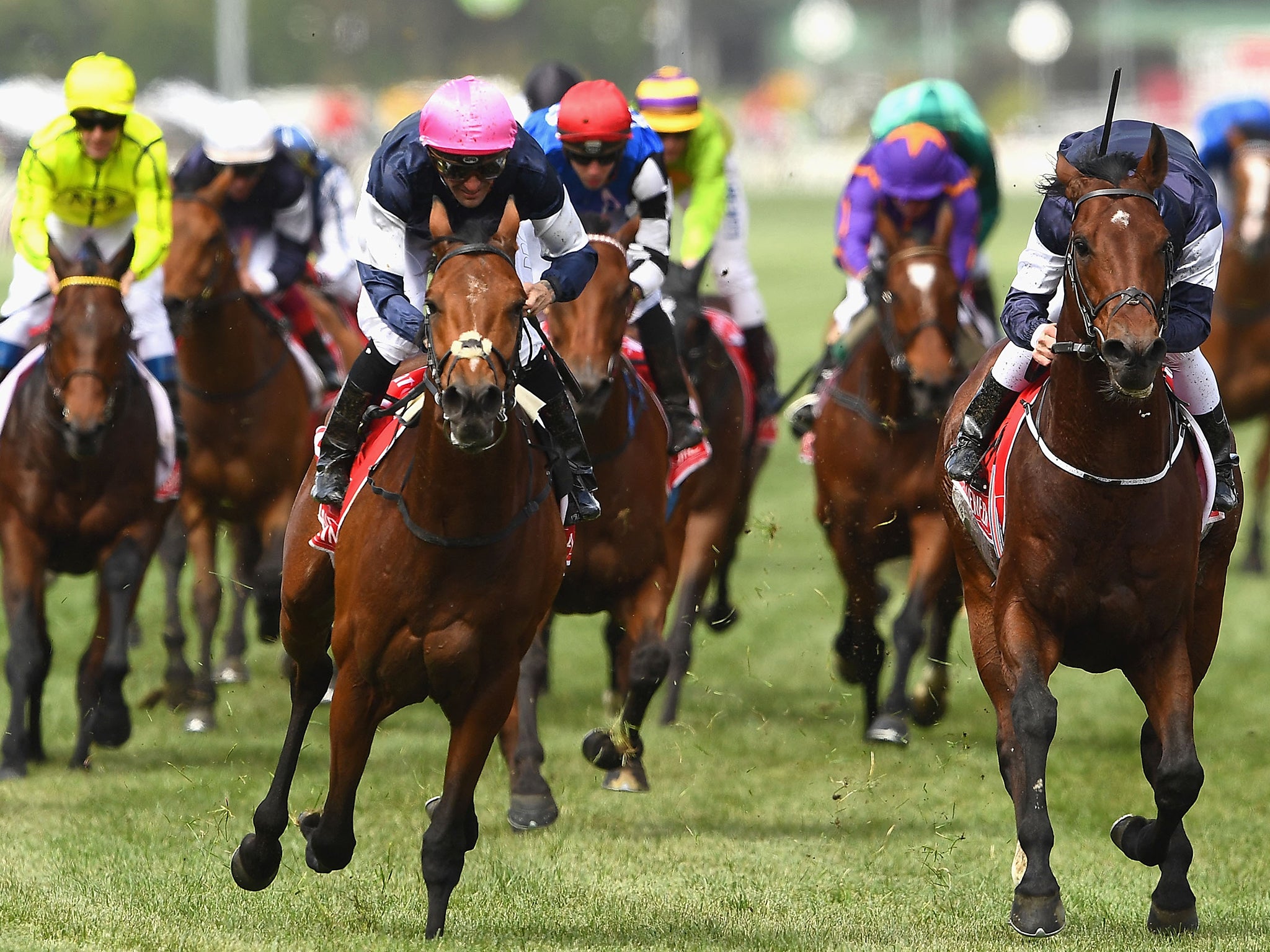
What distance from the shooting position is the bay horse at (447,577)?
5223 millimetres

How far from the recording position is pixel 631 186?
7938 mm

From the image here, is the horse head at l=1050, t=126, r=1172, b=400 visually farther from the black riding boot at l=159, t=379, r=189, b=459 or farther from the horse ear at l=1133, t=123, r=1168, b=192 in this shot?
the black riding boot at l=159, t=379, r=189, b=459

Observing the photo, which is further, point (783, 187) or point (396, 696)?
point (783, 187)

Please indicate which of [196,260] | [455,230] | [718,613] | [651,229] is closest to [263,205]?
[196,260]

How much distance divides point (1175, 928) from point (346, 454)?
2.76 metres

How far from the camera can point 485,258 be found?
207 inches

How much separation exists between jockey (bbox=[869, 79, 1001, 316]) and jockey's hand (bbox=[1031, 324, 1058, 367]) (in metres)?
4.39

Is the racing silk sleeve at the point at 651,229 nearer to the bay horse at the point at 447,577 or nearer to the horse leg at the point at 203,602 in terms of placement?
the bay horse at the point at 447,577

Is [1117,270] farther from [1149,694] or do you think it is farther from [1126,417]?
[1149,694]

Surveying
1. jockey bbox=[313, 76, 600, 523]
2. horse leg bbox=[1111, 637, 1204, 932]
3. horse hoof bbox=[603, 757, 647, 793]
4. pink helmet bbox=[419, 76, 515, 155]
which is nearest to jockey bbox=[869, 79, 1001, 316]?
horse hoof bbox=[603, 757, 647, 793]

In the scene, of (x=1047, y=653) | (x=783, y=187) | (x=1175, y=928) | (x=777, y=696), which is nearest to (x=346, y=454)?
(x=1047, y=653)

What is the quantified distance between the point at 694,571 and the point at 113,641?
2762mm

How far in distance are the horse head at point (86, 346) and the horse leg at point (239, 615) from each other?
229cm

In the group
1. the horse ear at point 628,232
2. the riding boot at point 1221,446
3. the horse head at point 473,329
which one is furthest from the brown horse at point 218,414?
the riding boot at point 1221,446
